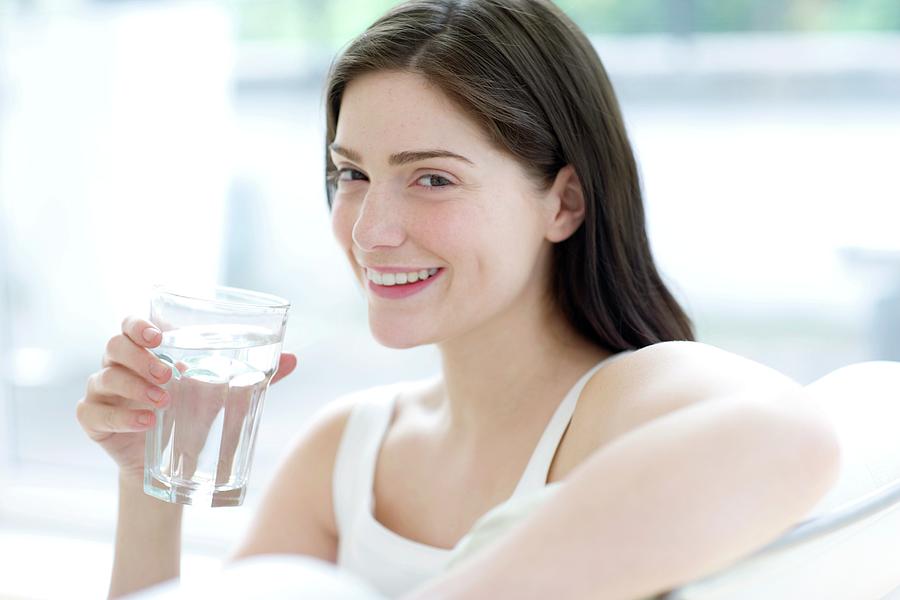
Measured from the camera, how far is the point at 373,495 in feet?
5.19

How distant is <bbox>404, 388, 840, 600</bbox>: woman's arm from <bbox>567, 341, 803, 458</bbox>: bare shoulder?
2.1 inches

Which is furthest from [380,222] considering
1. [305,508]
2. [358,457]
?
[305,508]

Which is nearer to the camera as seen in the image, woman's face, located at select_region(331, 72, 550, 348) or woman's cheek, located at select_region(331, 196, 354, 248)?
woman's face, located at select_region(331, 72, 550, 348)

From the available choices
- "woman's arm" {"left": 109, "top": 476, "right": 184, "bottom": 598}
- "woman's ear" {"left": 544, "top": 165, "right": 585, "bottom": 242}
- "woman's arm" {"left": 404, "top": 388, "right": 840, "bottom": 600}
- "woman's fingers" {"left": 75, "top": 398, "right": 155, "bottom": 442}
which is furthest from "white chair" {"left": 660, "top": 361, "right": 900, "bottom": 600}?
"woman's arm" {"left": 109, "top": 476, "right": 184, "bottom": 598}

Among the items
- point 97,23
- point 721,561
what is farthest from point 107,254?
point 721,561

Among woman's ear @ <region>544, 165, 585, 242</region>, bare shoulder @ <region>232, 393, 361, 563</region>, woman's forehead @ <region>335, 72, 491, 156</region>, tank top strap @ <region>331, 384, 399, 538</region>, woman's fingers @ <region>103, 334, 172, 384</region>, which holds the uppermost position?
woman's forehead @ <region>335, 72, 491, 156</region>

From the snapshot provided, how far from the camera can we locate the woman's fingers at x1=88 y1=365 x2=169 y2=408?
1266mm

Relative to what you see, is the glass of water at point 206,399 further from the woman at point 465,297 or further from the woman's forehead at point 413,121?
the woman's forehead at point 413,121

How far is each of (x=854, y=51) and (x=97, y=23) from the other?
1.89 m

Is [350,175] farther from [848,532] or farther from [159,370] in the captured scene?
[848,532]

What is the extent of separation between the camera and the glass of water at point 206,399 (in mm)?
1204

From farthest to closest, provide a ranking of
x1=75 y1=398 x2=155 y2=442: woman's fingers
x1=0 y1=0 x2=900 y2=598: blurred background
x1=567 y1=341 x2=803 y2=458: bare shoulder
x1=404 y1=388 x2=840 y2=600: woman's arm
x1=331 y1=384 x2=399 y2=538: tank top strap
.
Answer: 1. x1=0 y1=0 x2=900 y2=598: blurred background
2. x1=331 y1=384 x2=399 y2=538: tank top strap
3. x1=75 y1=398 x2=155 y2=442: woman's fingers
4. x1=567 y1=341 x2=803 y2=458: bare shoulder
5. x1=404 y1=388 x2=840 y2=600: woman's arm

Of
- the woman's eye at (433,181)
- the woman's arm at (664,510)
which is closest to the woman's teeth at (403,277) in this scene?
the woman's eye at (433,181)

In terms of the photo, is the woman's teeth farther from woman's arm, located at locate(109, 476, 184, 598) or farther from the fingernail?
woman's arm, located at locate(109, 476, 184, 598)
